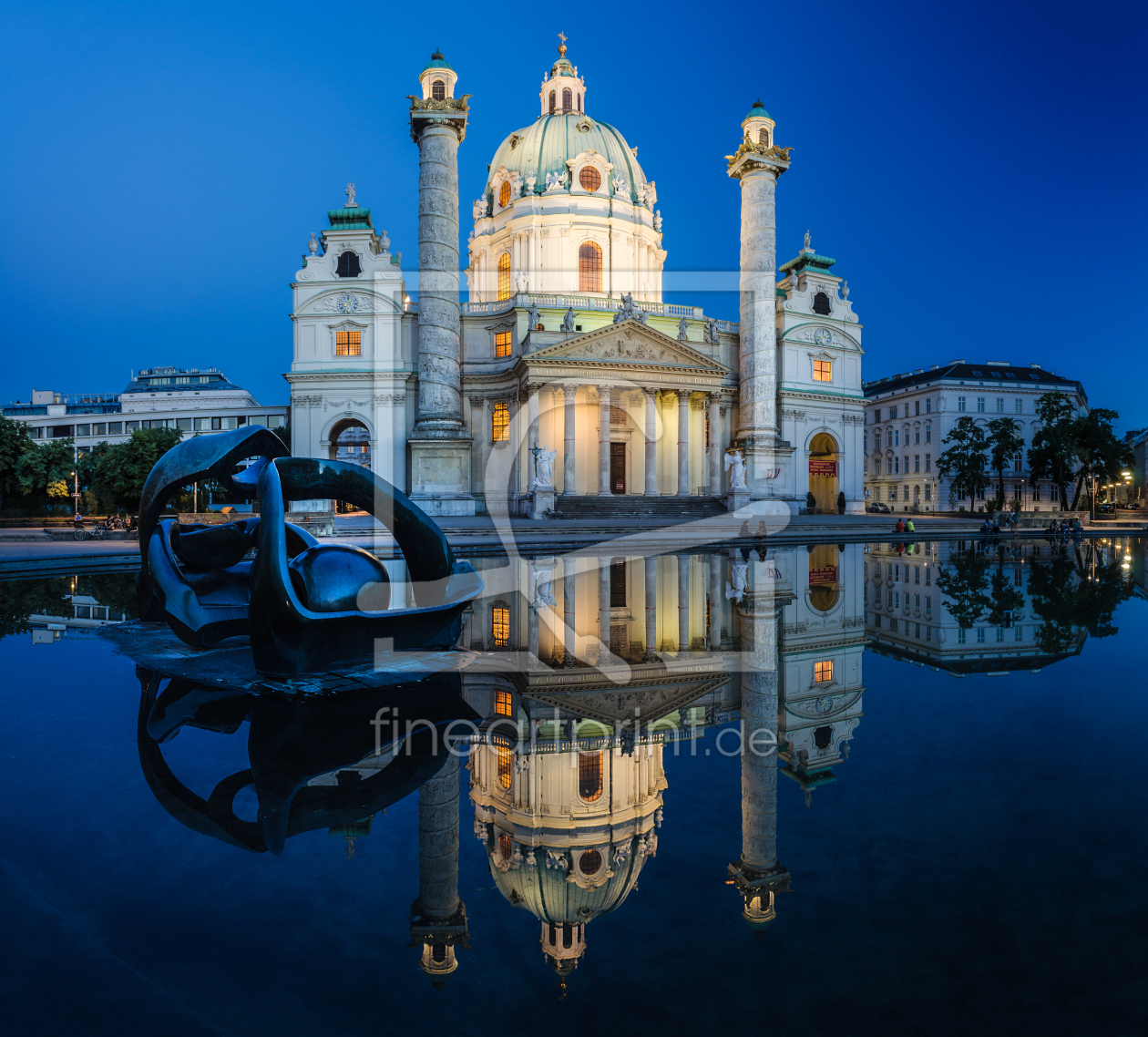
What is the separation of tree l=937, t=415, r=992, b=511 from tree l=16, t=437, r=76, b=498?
70.0 meters

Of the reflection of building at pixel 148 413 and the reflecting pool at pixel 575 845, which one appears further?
the reflection of building at pixel 148 413

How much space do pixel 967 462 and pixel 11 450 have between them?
7358cm

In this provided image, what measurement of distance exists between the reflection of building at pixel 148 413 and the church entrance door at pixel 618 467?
4465 centimetres

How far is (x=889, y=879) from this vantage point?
11.1 ft

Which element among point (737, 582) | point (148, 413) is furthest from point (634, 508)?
point (148, 413)

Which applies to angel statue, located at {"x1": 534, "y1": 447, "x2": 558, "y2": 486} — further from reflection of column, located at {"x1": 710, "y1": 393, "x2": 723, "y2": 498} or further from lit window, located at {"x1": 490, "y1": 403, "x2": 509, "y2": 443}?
reflection of column, located at {"x1": 710, "y1": 393, "x2": 723, "y2": 498}

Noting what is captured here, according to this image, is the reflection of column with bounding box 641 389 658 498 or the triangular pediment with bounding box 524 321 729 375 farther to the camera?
the reflection of column with bounding box 641 389 658 498

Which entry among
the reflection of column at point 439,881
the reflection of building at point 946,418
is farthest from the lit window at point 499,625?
the reflection of building at point 946,418

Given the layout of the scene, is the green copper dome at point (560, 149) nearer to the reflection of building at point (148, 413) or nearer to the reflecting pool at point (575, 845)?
the reflection of building at point (148, 413)

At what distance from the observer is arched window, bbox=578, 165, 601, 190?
52531 millimetres

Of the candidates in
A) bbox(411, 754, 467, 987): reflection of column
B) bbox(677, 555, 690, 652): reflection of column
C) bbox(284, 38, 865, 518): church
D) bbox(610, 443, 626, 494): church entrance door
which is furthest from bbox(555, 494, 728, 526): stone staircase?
bbox(411, 754, 467, 987): reflection of column

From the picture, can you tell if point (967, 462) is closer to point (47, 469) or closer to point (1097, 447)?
point (1097, 447)

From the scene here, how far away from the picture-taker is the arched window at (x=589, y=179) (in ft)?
172

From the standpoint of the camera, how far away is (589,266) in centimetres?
5259
